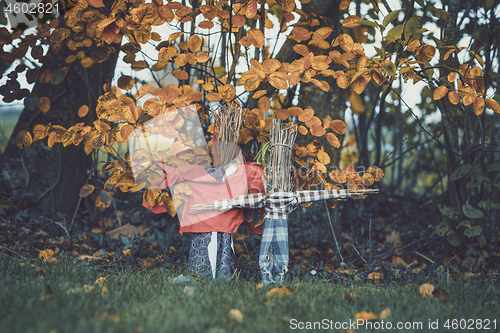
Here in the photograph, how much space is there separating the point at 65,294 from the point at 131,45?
1781 millimetres

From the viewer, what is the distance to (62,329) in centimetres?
135

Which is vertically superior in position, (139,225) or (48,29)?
(48,29)

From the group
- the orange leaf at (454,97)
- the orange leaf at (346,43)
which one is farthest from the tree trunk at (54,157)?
the orange leaf at (454,97)

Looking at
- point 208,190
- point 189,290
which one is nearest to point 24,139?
point 208,190

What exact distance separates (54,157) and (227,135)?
2250mm

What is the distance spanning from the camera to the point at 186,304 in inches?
66.4

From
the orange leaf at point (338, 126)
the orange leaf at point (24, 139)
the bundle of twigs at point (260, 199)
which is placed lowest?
the bundle of twigs at point (260, 199)

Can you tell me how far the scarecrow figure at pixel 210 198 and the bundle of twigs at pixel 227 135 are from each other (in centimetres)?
5

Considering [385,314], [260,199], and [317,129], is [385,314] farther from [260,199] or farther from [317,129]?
[317,129]

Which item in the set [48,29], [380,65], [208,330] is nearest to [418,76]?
[380,65]

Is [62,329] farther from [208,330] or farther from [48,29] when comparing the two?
[48,29]

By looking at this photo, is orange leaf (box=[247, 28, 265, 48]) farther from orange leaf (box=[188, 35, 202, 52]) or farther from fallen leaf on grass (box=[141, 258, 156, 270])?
fallen leaf on grass (box=[141, 258, 156, 270])

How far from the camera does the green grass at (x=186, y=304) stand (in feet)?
4.73

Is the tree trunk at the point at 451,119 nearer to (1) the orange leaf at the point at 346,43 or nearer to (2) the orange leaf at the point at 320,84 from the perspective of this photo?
(1) the orange leaf at the point at 346,43
